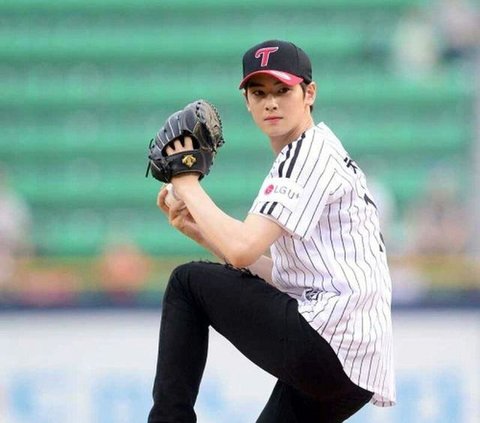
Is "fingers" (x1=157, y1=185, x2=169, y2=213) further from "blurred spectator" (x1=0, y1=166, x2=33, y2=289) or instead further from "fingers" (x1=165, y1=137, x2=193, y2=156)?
"blurred spectator" (x1=0, y1=166, x2=33, y2=289)

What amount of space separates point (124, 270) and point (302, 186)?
4397 millimetres

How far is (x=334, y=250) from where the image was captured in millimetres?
3889

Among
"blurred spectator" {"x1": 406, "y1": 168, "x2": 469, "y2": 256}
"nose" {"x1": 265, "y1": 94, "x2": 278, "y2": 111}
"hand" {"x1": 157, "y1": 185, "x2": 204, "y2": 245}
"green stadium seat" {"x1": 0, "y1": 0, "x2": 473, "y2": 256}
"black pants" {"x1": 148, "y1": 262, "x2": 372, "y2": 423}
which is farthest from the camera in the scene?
"green stadium seat" {"x1": 0, "y1": 0, "x2": 473, "y2": 256}

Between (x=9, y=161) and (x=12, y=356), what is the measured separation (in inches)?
137

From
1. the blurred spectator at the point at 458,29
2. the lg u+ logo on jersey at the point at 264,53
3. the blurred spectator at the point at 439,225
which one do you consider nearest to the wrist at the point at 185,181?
the lg u+ logo on jersey at the point at 264,53

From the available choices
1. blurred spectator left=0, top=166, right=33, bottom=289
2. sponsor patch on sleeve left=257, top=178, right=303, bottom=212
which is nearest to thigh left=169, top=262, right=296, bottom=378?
sponsor patch on sleeve left=257, top=178, right=303, bottom=212

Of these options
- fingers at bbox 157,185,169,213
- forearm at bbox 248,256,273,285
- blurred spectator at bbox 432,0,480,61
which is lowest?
forearm at bbox 248,256,273,285

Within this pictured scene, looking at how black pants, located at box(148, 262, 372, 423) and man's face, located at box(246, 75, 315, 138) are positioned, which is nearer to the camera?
black pants, located at box(148, 262, 372, 423)

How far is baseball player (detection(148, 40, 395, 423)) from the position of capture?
3.82 m

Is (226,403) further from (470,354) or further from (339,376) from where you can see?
(339,376)

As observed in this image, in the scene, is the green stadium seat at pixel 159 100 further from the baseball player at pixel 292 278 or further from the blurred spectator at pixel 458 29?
the baseball player at pixel 292 278

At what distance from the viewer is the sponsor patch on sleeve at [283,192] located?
3785 millimetres

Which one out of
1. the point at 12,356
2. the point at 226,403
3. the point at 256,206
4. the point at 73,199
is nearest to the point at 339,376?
the point at 256,206

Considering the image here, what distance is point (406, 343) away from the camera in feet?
23.2
